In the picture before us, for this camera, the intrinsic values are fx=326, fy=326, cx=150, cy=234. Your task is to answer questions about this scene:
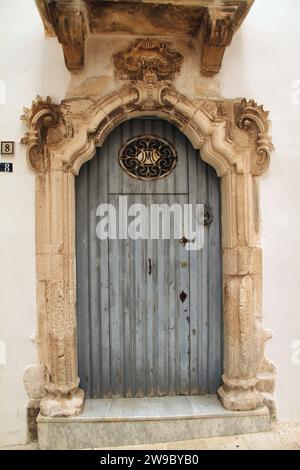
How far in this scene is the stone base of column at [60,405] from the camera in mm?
2783

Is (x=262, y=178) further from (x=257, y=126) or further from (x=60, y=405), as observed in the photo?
(x=60, y=405)

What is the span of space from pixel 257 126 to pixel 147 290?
1.82 m

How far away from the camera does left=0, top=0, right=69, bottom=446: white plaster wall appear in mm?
→ 2885

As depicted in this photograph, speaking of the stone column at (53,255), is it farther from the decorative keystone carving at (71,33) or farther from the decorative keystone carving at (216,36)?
the decorative keystone carving at (216,36)

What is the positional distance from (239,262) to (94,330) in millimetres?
1489

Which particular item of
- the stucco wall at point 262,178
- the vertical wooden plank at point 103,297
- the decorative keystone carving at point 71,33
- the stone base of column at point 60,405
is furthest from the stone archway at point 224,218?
the decorative keystone carving at point 71,33

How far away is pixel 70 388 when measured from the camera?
284 centimetres

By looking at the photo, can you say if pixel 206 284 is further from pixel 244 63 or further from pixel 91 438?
pixel 244 63

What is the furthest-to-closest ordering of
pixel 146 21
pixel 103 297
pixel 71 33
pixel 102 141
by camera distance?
pixel 103 297 < pixel 102 141 < pixel 146 21 < pixel 71 33

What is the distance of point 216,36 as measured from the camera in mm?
2701

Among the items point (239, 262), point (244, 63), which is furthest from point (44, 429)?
point (244, 63)

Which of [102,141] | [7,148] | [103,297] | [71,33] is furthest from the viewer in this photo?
[103,297]

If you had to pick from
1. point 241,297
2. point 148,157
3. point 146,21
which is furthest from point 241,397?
point 146,21

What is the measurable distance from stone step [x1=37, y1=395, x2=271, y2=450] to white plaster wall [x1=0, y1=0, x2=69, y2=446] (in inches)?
14.5
